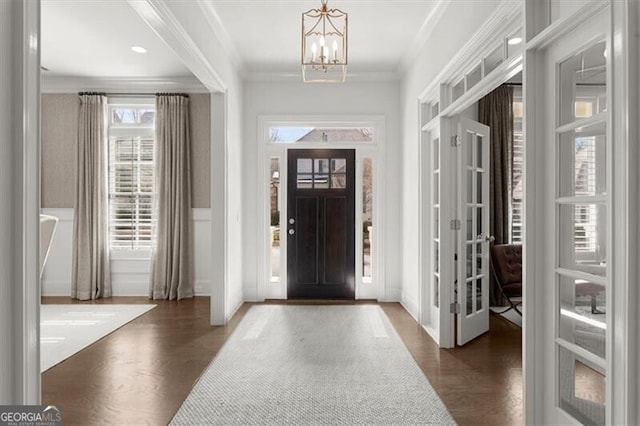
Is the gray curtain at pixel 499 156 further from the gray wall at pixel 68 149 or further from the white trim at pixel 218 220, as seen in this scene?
the gray wall at pixel 68 149

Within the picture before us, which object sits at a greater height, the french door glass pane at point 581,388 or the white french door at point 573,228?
the white french door at point 573,228

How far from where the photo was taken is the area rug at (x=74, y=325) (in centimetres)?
353

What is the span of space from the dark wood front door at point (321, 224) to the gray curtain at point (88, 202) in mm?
2451

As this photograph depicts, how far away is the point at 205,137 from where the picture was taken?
578 centimetres

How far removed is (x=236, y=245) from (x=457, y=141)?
2.71 metres

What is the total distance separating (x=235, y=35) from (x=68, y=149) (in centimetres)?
295

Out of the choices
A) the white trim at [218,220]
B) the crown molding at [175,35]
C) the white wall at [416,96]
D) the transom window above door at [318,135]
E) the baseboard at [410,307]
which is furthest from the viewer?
the transom window above door at [318,135]

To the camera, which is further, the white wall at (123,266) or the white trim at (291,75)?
the white wall at (123,266)

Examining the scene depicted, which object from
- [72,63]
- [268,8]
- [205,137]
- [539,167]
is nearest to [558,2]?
[539,167]

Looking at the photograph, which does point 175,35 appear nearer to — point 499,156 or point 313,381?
point 313,381

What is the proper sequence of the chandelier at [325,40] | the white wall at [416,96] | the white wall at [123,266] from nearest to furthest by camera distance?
the white wall at [416,96]
the chandelier at [325,40]
the white wall at [123,266]
